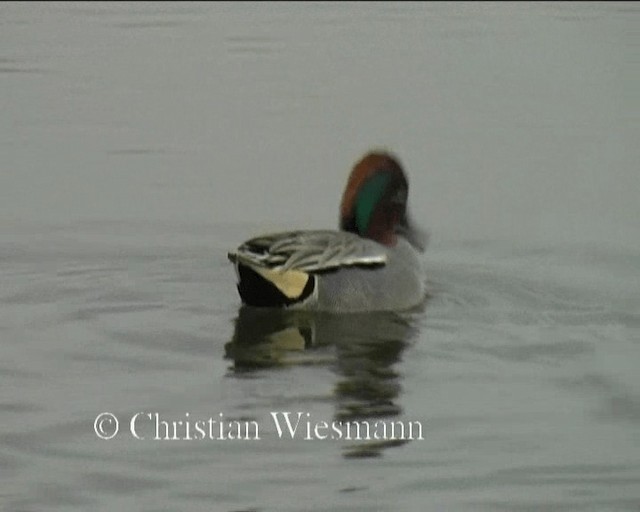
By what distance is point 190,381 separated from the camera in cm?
863

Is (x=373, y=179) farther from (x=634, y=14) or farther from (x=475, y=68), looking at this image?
Result: (x=634, y=14)

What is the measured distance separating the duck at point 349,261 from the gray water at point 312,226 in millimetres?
149

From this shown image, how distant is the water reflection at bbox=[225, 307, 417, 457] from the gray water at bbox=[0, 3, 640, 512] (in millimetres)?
26

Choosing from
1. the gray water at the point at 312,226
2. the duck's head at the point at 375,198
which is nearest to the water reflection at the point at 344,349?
the gray water at the point at 312,226

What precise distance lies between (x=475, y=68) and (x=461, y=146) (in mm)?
3242

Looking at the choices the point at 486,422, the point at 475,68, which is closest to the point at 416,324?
the point at 486,422

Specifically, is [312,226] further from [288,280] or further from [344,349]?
[344,349]

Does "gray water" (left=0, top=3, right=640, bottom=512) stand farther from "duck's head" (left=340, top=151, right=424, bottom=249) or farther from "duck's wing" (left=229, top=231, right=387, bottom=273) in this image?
"duck's head" (left=340, top=151, right=424, bottom=249)

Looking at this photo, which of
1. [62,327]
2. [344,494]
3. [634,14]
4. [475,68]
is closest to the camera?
[344,494]

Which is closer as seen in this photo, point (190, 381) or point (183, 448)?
point (183, 448)

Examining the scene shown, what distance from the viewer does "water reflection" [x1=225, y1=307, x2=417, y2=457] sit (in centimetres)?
837

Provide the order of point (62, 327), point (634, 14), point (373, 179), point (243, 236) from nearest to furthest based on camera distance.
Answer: point (62, 327) < point (373, 179) < point (243, 236) < point (634, 14)
